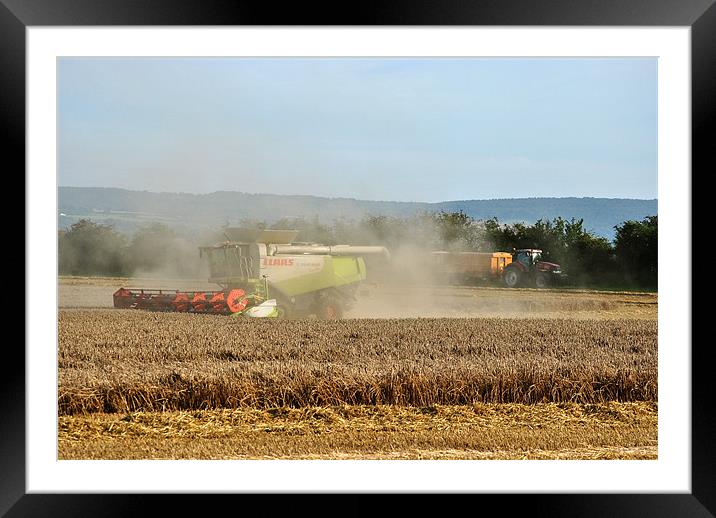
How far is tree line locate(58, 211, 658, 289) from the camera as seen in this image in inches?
634

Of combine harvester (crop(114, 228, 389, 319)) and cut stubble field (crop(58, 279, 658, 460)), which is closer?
cut stubble field (crop(58, 279, 658, 460))

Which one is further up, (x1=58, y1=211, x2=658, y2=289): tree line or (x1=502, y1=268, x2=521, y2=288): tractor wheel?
(x1=58, y1=211, x2=658, y2=289): tree line

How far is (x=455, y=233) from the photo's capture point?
1867 centimetres

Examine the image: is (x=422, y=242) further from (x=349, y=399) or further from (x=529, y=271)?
(x=349, y=399)

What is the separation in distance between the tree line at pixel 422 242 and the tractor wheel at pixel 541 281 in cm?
117

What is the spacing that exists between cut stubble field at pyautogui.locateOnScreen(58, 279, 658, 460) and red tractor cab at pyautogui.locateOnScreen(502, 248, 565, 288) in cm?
740

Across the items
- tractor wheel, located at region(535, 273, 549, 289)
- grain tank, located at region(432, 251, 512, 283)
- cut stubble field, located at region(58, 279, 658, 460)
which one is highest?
grain tank, located at region(432, 251, 512, 283)

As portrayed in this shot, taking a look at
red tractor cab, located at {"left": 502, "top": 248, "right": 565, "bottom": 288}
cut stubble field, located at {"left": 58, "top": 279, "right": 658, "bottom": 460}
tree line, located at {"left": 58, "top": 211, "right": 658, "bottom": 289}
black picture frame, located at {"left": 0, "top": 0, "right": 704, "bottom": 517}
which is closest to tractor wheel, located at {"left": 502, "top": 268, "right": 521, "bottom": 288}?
red tractor cab, located at {"left": 502, "top": 248, "right": 565, "bottom": 288}

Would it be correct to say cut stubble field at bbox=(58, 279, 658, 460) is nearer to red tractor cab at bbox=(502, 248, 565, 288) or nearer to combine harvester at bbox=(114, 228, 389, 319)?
combine harvester at bbox=(114, 228, 389, 319)

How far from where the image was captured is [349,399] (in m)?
6.97

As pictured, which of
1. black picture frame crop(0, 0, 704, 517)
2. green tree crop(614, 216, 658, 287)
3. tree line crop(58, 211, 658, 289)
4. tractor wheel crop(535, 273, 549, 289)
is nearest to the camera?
black picture frame crop(0, 0, 704, 517)
